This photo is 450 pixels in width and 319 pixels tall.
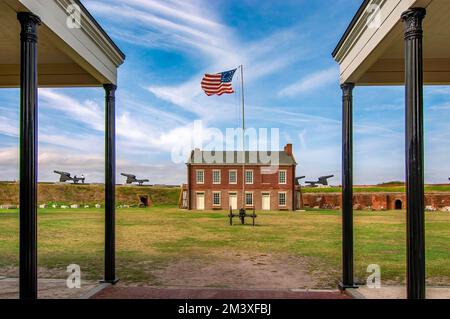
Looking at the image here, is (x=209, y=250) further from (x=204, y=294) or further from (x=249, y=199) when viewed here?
(x=249, y=199)

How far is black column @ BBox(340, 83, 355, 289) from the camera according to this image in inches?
282

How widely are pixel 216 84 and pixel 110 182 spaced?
41.5 ft

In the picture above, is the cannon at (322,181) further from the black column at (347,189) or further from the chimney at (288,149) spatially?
the black column at (347,189)

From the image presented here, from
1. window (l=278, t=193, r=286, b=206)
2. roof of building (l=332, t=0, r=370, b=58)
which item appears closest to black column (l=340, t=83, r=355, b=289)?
roof of building (l=332, t=0, r=370, b=58)

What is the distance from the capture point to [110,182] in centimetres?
765

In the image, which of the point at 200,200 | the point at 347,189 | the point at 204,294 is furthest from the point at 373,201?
the point at 204,294

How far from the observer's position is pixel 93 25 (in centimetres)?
647

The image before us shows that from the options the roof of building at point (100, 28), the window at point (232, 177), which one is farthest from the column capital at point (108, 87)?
the window at point (232, 177)

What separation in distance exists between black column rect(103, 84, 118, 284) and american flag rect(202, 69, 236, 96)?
11582mm

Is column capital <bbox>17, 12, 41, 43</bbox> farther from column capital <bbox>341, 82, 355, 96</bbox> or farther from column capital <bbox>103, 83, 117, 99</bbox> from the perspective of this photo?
column capital <bbox>341, 82, 355, 96</bbox>

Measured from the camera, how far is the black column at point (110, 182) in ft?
24.9

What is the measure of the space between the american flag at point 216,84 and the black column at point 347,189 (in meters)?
12.4

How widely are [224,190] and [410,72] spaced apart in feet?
118
